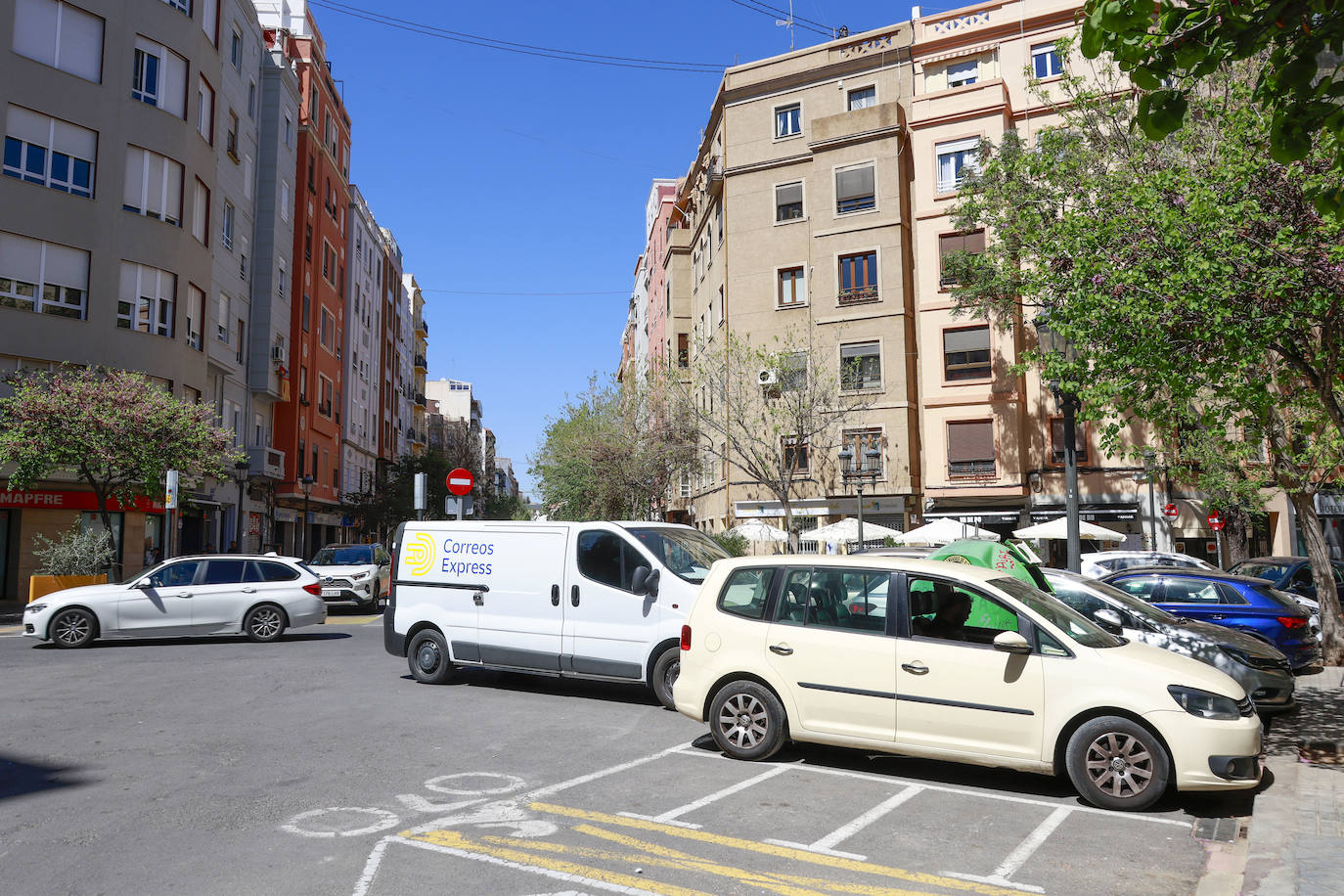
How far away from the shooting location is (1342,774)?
7.48 m

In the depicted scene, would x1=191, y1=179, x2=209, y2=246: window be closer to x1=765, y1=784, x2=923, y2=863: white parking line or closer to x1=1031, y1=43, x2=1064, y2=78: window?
x1=1031, y1=43, x2=1064, y2=78: window

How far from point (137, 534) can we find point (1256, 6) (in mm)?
31038

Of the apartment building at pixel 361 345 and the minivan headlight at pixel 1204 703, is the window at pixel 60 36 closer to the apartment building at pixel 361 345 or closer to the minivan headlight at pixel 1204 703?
the apartment building at pixel 361 345

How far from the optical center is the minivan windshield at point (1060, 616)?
278 inches

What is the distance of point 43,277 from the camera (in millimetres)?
26000

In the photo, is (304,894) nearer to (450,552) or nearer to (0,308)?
(450,552)

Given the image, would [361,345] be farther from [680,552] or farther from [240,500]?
[680,552]

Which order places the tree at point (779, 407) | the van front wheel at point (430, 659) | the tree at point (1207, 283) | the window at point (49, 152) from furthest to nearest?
the tree at point (779, 407), the window at point (49, 152), the van front wheel at point (430, 659), the tree at point (1207, 283)

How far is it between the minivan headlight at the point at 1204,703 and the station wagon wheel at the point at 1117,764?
31cm

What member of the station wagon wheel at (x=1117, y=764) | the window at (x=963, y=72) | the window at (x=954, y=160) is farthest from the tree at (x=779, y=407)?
the station wagon wheel at (x=1117, y=764)

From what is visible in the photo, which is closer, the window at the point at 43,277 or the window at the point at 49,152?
the window at the point at 43,277

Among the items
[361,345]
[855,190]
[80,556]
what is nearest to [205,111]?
[80,556]

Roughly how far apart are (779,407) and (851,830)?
2870 cm

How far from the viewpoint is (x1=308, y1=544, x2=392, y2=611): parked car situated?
2361 centimetres
